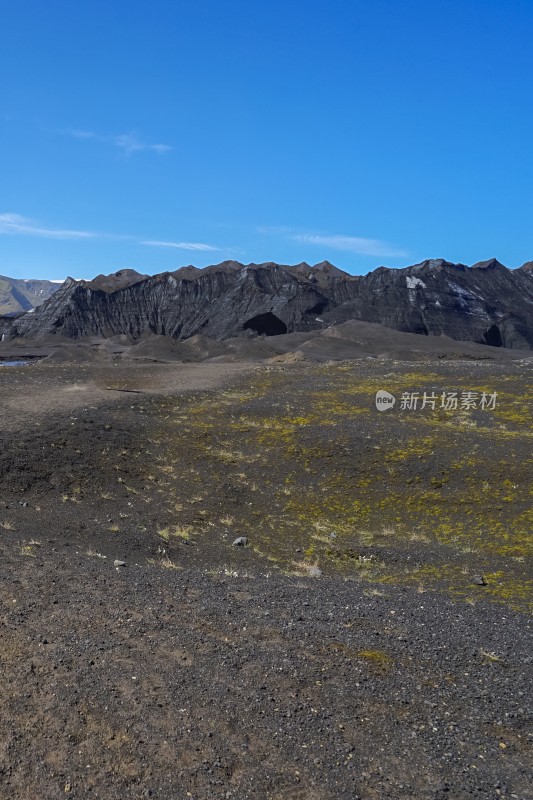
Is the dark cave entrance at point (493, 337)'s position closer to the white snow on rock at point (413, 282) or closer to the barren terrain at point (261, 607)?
the white snow on rock at point (413, 282)

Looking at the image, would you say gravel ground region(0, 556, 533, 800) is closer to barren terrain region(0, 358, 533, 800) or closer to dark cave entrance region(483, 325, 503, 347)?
barren terrain region(0, 358, 533, 800)

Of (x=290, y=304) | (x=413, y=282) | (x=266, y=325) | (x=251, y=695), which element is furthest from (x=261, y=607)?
(x=413, y=282)

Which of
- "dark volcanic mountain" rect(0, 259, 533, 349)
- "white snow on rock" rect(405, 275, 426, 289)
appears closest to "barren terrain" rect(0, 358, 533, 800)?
"dark volcanic mountain" rect(0, 259, 533, 349)

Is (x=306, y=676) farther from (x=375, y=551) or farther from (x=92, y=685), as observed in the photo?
(x=375, y=551)

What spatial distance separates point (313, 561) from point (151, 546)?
3873mm

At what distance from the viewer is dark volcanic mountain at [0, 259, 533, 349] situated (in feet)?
408

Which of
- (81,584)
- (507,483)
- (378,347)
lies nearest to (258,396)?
(507,483)

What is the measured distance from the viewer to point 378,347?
83875 millimetres

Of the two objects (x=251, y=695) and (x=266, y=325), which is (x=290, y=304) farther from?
(x=251, y=695)

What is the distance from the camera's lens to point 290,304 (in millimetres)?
131375

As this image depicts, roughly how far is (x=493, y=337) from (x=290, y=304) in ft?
140

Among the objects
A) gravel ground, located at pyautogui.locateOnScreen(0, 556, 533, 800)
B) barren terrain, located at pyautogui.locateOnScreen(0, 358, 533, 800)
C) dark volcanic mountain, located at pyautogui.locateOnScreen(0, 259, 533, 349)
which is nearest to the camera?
gravel ground, located at pyautogui.locateOnScreen(0, 556, 533, 800)

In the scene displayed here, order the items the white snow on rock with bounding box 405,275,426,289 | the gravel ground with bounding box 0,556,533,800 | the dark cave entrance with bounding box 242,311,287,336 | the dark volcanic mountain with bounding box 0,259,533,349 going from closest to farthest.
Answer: the gravel ground with bounding box 0,556,533,800
the dark volcanic mountain with bounding box 0,259,533,349
the dark cave entrance with bounding box 242,311,287,336
the white snow on rock with bounding box 405,275,426,289

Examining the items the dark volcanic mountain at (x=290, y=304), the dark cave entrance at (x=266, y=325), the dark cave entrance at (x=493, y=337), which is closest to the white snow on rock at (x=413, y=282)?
the dark volcanic mountain at (x=290, y=304)
